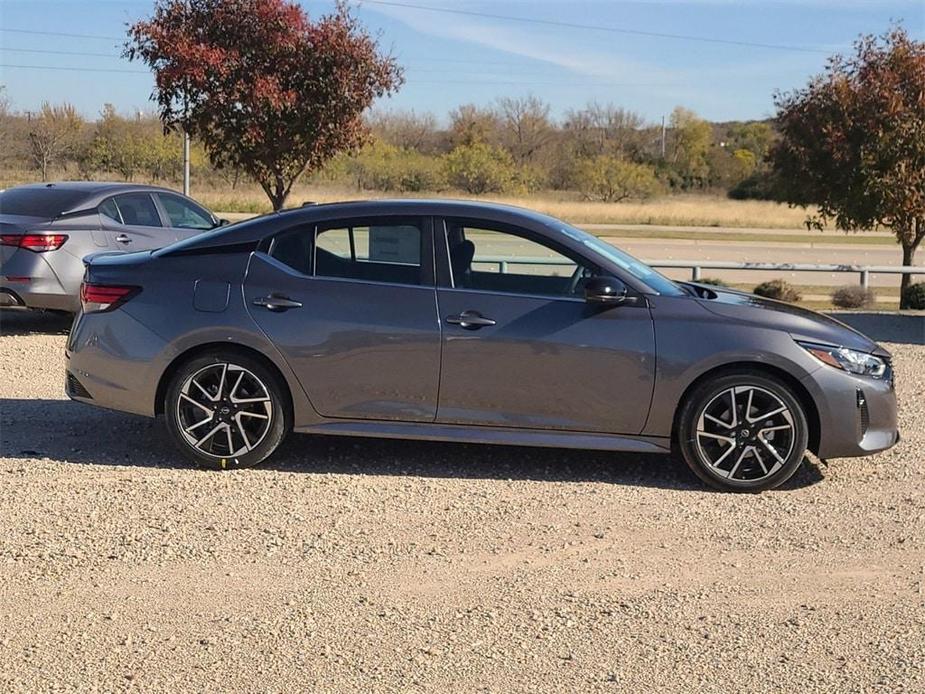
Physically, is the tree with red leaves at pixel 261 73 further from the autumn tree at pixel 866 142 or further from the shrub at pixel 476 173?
the shrub at pixel 476 173

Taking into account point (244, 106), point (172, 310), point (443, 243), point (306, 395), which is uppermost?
point (244, 106)

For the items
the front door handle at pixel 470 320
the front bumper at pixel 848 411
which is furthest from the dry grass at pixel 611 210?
the front bumper at pixel 848 411

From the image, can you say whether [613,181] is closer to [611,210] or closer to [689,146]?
[611,210]

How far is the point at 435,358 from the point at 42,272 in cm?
636

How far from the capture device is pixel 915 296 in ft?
52.7

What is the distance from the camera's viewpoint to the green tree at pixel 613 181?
6412 centimetres

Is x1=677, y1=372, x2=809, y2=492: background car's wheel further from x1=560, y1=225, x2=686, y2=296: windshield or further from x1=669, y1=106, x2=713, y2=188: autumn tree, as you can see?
x1=669, y1=106, x2=713, y2=188: autumn tree

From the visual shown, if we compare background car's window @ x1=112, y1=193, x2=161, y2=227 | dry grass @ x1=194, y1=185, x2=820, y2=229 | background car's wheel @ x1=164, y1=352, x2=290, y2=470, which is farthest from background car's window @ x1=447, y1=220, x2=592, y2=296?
dry grass @ x1=194, y1=185, x2=820, y2=229

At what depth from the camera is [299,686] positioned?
3.81 metres

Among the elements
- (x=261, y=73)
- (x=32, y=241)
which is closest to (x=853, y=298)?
(x=261, y=73)

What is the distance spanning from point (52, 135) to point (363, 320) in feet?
162

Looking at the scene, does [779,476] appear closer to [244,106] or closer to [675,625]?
[675,625]

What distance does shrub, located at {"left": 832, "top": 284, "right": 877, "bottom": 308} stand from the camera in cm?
1700

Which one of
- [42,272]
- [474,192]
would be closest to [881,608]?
[42,272]
